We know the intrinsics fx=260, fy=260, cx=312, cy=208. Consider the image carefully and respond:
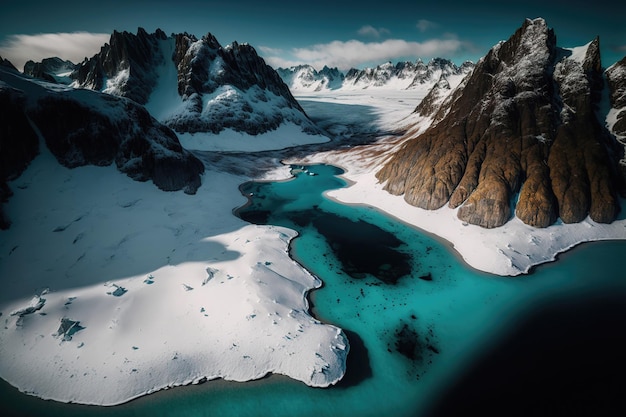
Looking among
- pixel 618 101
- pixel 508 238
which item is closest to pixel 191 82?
pixel 508 238

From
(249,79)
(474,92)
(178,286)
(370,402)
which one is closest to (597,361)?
(370,402)

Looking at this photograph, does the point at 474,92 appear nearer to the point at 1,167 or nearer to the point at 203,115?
the point at 1,167

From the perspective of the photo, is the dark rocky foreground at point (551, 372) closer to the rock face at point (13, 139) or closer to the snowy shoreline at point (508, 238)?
the snowy shoreline at point (508, 238)

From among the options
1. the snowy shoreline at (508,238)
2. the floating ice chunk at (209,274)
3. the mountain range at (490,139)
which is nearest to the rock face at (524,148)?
the mountain range at (490,139)

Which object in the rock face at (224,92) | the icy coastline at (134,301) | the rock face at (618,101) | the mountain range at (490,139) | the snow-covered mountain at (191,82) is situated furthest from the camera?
the snow-covered mountain at (191,82)

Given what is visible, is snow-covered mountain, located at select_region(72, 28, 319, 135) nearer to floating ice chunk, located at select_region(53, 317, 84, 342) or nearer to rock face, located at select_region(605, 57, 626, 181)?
floating ice chunk, located at select_region(53, 317, 84, 342)

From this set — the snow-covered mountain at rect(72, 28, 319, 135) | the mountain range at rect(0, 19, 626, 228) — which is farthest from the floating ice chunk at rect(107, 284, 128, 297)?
the snow-covered mountain at rect(72, 28, 319, 135)
